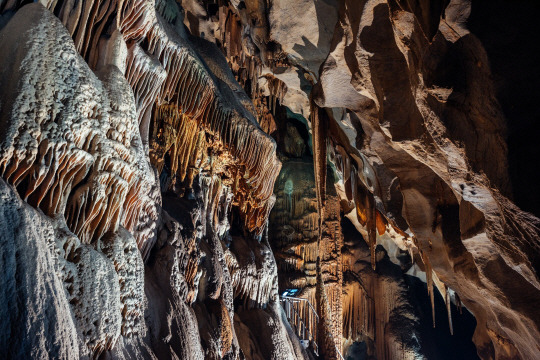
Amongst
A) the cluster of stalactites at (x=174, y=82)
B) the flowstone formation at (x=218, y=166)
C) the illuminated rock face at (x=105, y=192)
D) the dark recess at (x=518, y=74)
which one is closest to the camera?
the illuminated rock face at (x=105, y=192)

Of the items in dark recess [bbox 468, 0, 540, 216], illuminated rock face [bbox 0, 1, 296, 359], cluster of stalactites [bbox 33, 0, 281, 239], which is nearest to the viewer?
illuminated rock face [bbox 0, 1, 296, 359]

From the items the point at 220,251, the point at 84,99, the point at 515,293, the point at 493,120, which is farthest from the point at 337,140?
the point at 84,99

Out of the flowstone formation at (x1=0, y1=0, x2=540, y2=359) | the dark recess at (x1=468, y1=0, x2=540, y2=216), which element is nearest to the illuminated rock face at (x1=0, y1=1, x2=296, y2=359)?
the flowstone formation at (x1=0, y1=0, x2=540, y2=359)

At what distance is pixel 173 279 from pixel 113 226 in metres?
1.34

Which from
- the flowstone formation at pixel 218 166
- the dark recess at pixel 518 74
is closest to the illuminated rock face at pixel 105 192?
the flowstone formation at pixel 218 166

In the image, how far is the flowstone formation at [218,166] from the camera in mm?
2275

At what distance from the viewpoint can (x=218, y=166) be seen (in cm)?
605

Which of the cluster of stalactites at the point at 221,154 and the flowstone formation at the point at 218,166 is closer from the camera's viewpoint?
the flowstone formation at the point at 218,166

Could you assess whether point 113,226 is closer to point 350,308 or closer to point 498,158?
point 498,158

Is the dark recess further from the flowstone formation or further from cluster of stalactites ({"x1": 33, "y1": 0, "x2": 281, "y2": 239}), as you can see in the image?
cluster of stalactites ({"x1": 33, "y1": 0, "x2": 281, "y2": 239})

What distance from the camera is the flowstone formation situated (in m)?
2.28

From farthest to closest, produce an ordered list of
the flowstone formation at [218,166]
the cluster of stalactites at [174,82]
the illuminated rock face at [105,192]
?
the cluster of stalactites at [174,82], the flowstone formation at [218,166], the illuminated rock face at [105,192]

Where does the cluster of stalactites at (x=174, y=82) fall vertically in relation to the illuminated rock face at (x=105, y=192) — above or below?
above

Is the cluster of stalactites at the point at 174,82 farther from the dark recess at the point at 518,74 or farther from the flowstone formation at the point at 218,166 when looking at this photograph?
the dark recess at the point at 518,74
